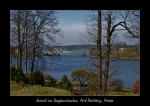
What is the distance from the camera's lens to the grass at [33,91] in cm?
1073

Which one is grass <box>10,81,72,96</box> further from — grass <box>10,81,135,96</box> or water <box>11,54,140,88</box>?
water <box>11,54,140,88</box>

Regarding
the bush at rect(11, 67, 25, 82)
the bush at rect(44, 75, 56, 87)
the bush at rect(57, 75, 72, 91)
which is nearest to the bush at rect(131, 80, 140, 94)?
the bush at rect(57, 75, 72, 91)

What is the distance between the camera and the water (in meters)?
10.7

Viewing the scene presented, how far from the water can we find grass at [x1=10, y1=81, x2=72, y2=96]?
143 mm

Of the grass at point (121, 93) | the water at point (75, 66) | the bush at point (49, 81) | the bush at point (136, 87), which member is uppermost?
the water at point (75, 66)

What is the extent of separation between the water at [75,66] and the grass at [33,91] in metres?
0.14

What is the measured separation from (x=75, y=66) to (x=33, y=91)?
0.48 metres

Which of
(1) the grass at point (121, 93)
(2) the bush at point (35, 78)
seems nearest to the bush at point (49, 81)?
(2) the bush at point (35, 78)

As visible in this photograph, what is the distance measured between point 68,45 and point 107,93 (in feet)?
1.99

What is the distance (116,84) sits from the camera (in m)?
10.8

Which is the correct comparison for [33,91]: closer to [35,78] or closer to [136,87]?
[35,78]

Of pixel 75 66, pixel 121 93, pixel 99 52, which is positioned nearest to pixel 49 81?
pixel 75 66

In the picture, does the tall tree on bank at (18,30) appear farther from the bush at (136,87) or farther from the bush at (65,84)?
the bush at (136,87)
